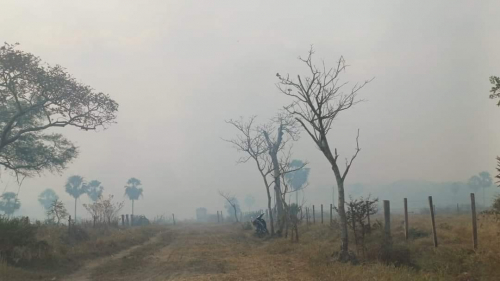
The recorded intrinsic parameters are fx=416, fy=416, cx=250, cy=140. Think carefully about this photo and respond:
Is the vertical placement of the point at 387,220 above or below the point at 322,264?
above

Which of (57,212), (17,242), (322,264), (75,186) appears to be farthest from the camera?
(75,186)

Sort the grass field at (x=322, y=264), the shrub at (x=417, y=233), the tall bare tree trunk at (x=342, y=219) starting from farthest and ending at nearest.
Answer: the shrub at (x=417, y=233) < the tall bare tree trunk at (x=342, y=219) < the grass field at (x=322, y=264)

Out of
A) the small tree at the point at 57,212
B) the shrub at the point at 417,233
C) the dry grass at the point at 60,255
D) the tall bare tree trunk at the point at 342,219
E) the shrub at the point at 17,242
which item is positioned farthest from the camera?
the small tree at the point at 57,212

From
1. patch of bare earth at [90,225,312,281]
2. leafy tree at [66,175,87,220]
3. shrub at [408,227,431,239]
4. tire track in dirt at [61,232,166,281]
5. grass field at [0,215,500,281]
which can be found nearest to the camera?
grass field at [0,215,500,281]

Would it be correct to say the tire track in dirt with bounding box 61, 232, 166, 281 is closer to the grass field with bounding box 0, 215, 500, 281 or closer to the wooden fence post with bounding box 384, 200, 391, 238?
the grass field with bounding box 0, 215, 500, 281

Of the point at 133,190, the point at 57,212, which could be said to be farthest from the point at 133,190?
the point at 57,212

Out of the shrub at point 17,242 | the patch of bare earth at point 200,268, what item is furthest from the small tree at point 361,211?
the shrub at point 17,242

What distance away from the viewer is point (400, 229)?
21984mm

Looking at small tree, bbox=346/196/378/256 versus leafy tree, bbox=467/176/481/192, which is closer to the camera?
small tree, bbox=346/196/378/256

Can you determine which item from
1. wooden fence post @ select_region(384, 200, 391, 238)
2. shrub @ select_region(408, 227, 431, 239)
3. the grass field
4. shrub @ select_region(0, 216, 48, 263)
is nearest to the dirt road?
the grass field

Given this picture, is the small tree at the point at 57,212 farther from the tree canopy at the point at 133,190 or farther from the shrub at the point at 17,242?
the tree canopy at the point at 133,190

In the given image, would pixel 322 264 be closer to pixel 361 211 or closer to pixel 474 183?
pixel 361 211

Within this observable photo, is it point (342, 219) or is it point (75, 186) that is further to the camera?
point (75, 186)

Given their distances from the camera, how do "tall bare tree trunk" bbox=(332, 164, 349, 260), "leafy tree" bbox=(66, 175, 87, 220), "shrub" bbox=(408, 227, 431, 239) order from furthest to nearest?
1. "leafy tree" bbox=(66, 175, 87, 220)
2. "shrub" bbox=(408, 227, 431, 239)
3. "tall bare tree trunk" bbox=(332, 164, 349, 260)
